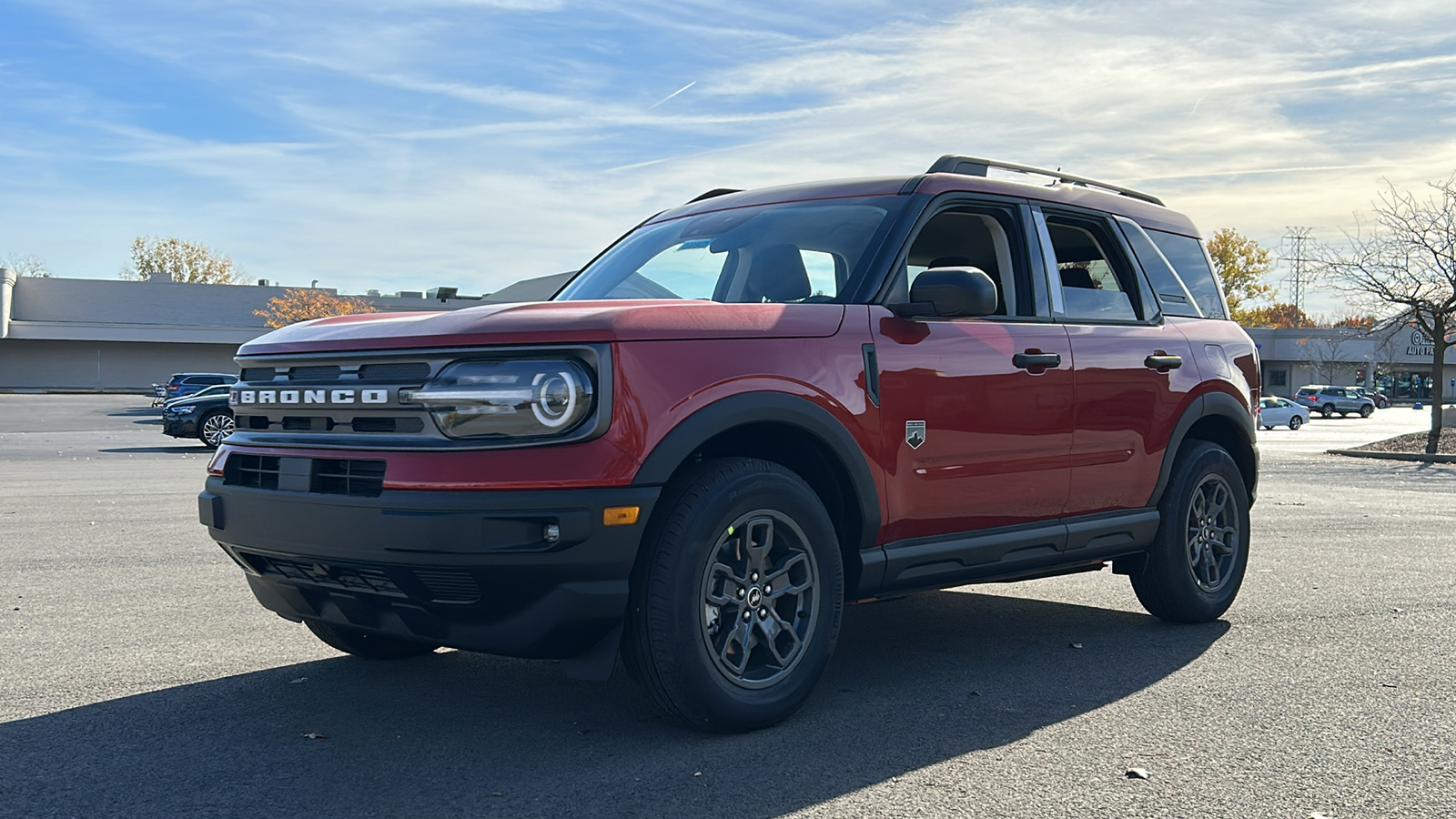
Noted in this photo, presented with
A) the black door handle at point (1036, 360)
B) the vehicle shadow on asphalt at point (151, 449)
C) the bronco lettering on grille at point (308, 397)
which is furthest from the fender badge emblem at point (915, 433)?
the vehicle shadow on asphalt at point (151, 449)

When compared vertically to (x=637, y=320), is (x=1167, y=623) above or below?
below

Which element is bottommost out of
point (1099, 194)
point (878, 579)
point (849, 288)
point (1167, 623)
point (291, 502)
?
point (1167, 623)

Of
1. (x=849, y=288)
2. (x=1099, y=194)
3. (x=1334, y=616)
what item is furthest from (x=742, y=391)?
(x=1334, y=616)

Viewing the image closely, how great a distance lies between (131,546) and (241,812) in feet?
19.7

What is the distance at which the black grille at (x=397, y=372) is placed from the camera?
12.9ft

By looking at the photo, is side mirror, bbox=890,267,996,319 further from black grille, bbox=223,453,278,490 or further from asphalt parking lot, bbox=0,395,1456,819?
black grille, bbox=223,453,278,490

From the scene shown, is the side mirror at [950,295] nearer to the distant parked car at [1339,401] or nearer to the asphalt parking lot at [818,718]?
the asphalt parking lot at [818,718]

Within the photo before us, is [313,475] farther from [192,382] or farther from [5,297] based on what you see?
[5,297]

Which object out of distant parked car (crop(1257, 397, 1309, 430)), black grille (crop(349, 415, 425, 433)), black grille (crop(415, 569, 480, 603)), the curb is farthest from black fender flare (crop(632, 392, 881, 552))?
distant parked car (crop(1257, 397, 1309, 430))

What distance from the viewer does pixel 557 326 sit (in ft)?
12.6

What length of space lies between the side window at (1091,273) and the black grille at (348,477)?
319cm

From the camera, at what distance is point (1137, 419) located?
5.82m

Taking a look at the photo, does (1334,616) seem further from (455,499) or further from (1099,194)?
(455,499)

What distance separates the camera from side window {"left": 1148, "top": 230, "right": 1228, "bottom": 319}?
6641 millimetres
